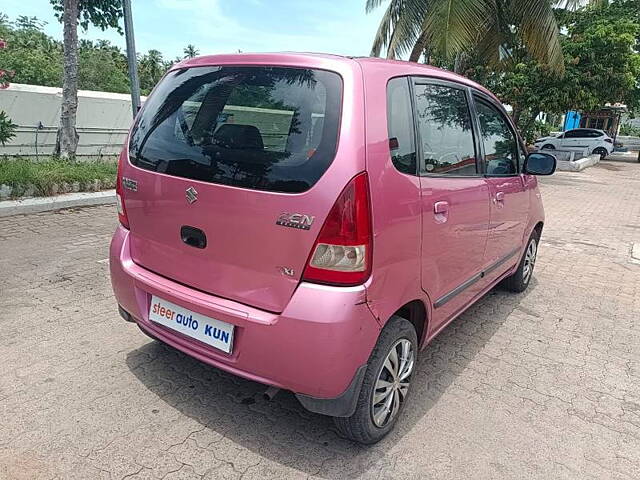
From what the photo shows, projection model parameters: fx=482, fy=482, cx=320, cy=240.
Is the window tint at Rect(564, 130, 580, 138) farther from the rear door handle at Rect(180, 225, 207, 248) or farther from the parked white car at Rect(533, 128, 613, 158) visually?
the rear door handle at Rect(180, 225, 207, 248)

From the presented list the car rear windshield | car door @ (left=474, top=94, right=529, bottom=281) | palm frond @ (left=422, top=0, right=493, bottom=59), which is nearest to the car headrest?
the car rear windshield

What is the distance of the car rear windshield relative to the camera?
81.8 inches

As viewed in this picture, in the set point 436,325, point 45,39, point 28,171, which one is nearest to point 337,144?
point 436,325

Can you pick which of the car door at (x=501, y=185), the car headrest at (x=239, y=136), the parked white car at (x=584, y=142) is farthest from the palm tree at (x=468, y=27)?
the parked white car at (x=584, y=142)

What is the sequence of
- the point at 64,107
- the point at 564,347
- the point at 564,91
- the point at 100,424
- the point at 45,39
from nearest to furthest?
1. the point at 100,424
2. the point at 564,347
3. the point at 64,107
4. the point at 564,91
5. the point at 45,39

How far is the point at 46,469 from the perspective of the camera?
2.11m

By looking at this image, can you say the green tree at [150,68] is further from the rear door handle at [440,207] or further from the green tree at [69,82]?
the rear door handle at [440,207]

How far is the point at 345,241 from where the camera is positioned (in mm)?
2006

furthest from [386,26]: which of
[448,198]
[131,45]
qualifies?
[448,198]

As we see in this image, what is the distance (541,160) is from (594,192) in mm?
10886

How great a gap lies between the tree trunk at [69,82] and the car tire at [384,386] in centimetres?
807

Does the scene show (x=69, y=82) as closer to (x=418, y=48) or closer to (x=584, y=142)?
(x=418, y=48)

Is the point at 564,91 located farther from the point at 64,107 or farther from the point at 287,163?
the point at 287,163

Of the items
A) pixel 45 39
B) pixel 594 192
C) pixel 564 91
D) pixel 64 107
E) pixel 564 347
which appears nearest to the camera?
pixel 564 347
